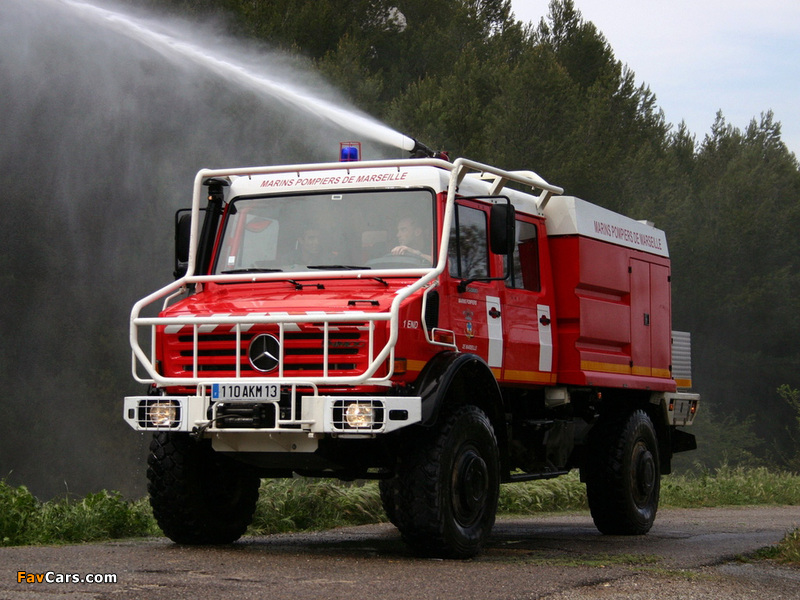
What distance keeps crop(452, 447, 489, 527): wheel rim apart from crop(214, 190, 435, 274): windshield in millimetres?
1520

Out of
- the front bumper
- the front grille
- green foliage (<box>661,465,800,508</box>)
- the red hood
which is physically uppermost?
the red hood

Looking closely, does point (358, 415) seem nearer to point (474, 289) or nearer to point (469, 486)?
point (469, 486)

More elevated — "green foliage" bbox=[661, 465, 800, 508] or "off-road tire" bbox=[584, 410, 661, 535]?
"off-road tire" bbox=[584, 410, 661, 535]

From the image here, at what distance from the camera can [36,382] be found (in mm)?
28844

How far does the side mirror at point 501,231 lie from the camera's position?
915cm

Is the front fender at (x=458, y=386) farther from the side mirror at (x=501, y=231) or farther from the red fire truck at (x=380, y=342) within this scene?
the side mirror at (x=501, y=231)

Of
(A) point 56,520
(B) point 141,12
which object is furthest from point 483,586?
(B) point 141,12

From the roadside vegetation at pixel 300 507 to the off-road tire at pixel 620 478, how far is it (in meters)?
2.56

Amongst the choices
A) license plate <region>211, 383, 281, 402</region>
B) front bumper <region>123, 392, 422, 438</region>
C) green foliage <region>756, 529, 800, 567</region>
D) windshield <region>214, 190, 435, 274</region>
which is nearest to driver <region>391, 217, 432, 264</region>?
windshield <region>214, 190, 435, 274</region>

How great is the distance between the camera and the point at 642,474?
1263 cm

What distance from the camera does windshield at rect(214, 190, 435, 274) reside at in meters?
9.52

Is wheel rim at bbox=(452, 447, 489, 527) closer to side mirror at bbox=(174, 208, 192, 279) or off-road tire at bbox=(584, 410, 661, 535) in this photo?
side mirror at bbox=(174, 208, 192, 279)

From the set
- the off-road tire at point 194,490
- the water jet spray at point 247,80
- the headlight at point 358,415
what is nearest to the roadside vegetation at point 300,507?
the off-road tire at point 194,490

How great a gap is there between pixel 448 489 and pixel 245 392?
1605mm
